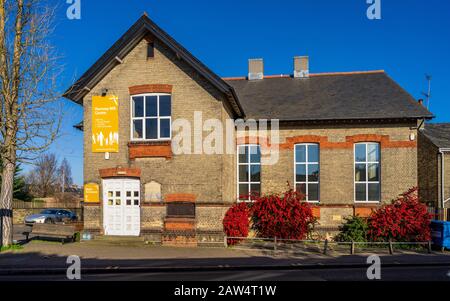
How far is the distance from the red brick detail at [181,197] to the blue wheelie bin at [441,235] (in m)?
10.3

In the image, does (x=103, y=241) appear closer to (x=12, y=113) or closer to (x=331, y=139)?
(x=12, y=113)

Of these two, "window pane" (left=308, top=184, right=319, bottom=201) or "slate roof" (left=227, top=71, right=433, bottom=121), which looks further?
"window pane" (left=308, top=184, right=319, bottom=201)

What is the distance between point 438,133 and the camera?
23625mm

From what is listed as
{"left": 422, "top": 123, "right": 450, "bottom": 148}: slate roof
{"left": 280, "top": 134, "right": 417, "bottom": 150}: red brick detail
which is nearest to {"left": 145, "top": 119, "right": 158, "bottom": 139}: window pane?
{"left": 280, "top": 134, "right": 417, "bottom": 150}: red brick detail

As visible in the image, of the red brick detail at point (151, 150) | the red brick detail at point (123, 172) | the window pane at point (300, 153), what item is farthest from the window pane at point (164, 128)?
the window pane at point (300, 153)

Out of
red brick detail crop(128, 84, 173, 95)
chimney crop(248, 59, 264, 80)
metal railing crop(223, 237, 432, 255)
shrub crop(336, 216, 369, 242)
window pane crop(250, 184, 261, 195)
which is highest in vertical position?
chimney crop(248, 59, 264, 80)

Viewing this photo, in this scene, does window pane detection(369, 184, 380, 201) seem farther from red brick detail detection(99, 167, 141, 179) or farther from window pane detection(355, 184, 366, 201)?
red brick detail detection(99, 167, 141, 179)

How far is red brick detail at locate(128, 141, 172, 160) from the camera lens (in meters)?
16.8

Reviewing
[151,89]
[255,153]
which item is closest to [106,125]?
[151,89]

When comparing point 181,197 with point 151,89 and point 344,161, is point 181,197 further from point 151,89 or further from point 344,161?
point 344,161

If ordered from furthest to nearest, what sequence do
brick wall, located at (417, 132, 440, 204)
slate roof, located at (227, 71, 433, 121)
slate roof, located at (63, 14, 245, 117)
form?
1. brick wall, located at (417, 132, 440, 204)
2. slate roof, located at (227, 71, 433, 121)
3. slate roof, located at (63, 14, 245, 117)

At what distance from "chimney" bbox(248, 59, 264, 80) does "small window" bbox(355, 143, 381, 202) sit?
869 cm

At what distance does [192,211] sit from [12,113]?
8.00 metres

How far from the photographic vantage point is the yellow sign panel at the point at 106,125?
17.3m
